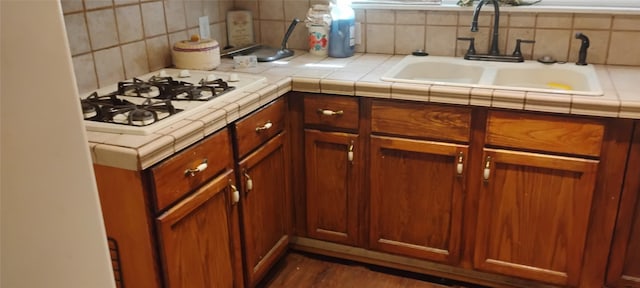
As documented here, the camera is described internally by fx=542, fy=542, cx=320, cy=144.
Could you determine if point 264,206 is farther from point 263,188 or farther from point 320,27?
point 320,27

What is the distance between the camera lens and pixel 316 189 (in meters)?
2.22

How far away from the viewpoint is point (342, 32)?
2385 mm

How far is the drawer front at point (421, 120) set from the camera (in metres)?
1.90

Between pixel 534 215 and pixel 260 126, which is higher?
pixel 260 126

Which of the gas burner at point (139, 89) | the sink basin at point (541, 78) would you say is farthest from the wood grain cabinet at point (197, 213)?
the sink basin at point (541, 78)

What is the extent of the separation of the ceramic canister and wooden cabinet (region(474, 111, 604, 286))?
1.11 metres

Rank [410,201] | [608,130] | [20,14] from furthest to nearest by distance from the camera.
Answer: [410,201] < [608,130] < [20,14]

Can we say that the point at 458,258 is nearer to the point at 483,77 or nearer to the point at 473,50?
the point at 483,77

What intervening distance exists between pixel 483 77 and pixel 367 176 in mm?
578

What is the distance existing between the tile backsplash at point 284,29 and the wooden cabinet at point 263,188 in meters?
0.57

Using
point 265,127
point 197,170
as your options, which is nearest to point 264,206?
point 265,127

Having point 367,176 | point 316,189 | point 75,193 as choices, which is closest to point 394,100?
point 367,176

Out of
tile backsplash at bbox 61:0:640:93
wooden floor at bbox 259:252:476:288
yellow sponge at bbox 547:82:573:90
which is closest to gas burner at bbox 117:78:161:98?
tile backsplash at bbox 61:0:640:93

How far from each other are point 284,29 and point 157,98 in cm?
100
